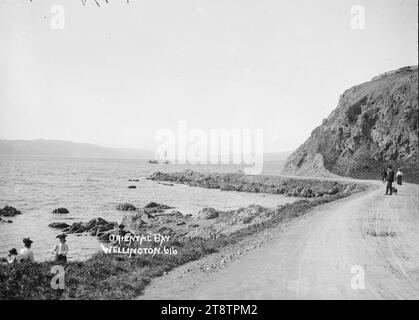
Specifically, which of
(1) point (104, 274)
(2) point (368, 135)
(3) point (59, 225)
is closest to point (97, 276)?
(1) point (104, 274)

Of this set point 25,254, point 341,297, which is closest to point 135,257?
point 25,254

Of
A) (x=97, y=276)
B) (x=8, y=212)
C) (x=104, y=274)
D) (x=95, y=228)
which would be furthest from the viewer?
(x=8, y=212)

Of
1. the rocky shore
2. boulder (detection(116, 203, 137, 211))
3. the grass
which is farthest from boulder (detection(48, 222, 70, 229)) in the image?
the rocky shore

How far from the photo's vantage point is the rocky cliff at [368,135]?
67.9 m

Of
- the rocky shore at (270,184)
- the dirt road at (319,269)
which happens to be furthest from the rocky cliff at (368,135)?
the dirt road at (319,269)

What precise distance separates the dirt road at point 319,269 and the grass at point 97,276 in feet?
2.24

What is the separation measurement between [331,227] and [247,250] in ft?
19.2

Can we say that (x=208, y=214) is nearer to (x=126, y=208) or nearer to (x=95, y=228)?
(x=95, y=228)

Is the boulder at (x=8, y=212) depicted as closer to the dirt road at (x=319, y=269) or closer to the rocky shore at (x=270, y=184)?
the dirt road at (x=319, y=269)

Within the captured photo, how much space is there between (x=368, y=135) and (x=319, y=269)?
236 ft

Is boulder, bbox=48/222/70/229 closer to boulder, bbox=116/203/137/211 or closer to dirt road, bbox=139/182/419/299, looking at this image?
boulder, bbox=116/203/137/211

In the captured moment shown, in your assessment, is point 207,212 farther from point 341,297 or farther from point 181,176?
point 181,176

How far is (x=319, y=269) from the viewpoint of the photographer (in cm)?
1201
